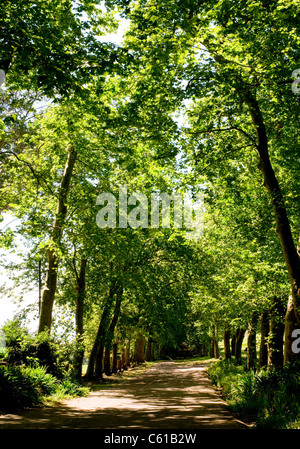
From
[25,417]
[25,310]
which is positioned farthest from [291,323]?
[25,310]

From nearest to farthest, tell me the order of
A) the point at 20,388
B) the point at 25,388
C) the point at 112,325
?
the point at 20,388
the point at 25,388
the point at 112,325

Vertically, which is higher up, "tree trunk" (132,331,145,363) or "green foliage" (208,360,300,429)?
"green foliage" (208,360,300,429)

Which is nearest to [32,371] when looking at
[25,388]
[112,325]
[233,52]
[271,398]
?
[25,388]

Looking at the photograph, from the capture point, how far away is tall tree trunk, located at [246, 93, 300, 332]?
8.75 meters

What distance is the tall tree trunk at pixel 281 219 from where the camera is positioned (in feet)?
28.7

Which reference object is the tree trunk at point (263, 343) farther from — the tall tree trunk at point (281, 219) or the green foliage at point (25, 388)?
the green foliage at point (25, 388)

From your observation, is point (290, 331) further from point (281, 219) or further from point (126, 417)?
point (126, 417)

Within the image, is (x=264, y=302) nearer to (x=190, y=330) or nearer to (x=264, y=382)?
(x=264, y=382)

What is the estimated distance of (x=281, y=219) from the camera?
9469 millimetres

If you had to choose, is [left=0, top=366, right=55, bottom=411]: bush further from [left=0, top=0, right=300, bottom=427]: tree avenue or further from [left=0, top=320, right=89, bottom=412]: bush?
[left=0, top=0, right=300, bottom=427]: tree avenue

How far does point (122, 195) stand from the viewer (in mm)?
16766

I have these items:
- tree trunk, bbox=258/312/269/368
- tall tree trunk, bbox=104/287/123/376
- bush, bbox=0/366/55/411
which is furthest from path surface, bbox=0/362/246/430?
tall tree trunk, bbox=104/287/123/376

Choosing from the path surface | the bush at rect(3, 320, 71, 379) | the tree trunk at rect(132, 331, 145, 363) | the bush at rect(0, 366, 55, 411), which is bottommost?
the tree trunk at rect(132, 331, 145, 363)

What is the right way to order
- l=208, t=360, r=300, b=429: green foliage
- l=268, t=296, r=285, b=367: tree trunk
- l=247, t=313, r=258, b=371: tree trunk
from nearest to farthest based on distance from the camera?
l=208, t=360, r=300, b=429: green foliage
l=268, t=296, r=285, b=367: tree trunk
l=247, t=313, r=258, b=371: tree trunk
